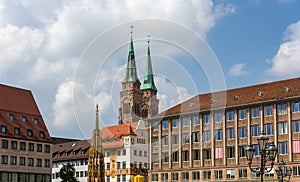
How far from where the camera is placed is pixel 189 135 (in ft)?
329

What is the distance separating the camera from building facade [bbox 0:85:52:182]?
98.0 m

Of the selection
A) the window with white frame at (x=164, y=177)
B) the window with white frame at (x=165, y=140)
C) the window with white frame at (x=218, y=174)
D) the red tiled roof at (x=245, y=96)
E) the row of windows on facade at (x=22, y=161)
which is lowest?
the window with white frame at (x=164, y=177)

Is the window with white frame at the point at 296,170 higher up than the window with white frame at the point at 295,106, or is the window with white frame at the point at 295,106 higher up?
the window with white frame at the point at 295,106

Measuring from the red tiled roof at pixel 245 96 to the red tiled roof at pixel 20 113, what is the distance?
24.4 meters

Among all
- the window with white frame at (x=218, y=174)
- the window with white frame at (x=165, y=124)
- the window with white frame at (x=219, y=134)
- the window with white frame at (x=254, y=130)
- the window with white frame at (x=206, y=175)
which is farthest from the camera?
the window with white frame at (x=165, y=124)

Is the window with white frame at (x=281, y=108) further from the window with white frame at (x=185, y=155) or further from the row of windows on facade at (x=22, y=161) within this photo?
the row of windows on facade at (x=22, y=161)

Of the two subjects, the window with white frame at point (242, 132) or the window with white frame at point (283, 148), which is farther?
the window with white frame at point (242, 132)

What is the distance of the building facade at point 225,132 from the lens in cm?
8888

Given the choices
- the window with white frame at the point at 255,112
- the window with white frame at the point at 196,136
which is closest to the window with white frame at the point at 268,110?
the window with white frame at the point at 255,112

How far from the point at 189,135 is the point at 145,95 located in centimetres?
3937

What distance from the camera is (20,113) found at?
10369 cm

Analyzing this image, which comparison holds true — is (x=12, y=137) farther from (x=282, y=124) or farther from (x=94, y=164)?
(x=282, y=124)

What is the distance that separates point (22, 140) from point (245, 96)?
1573 inches

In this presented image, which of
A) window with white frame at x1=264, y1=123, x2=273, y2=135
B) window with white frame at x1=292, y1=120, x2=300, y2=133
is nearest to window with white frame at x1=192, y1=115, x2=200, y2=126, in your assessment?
window with white frame at x1=264, y1=123, x2=273, y2=135
